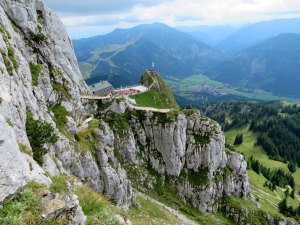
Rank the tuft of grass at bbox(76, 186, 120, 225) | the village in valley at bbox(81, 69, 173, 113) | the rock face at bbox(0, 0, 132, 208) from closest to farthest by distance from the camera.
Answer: the tuft of grass at bbox(76, 186, 120, 225) < the rock face at bbox(0, 0, 132, 208) < the village in valley at bbox(81, 69, 173, 113)

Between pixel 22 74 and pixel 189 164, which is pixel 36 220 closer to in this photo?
pixel 22 74

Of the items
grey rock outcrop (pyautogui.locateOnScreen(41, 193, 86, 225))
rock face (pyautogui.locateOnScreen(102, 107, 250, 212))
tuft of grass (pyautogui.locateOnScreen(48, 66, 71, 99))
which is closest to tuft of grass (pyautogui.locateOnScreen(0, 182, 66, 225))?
grey rock outcrop (pyautogui.locateOnScreen(41, 193, 86, 225))

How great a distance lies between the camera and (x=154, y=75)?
151 meters

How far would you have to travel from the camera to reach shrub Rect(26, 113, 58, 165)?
46.0 metres

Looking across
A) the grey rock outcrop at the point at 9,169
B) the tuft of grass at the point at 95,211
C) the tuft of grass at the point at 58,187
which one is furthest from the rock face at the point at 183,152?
the grey rock outcrop at the point at 9,169

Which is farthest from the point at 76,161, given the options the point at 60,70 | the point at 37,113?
the point at 60,70

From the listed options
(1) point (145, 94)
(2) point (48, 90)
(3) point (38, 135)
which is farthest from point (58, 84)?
(1) point (145, 94)

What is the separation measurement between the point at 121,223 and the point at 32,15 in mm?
79763

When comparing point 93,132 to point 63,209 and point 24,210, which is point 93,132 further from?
point 24,210

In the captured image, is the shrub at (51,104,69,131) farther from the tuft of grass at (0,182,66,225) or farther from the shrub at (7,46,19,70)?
the tuft of grass at (0,182,66,225)

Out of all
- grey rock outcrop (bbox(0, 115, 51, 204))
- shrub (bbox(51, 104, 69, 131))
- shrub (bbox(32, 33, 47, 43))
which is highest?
shrub (bbox(32, 33, 47, 43))

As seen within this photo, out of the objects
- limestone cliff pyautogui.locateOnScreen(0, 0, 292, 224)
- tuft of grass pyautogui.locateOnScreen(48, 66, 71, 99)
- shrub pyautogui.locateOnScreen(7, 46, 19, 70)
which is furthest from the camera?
tuft of grass pyautogui.locateOnScreen(48, 66, 71, 99)

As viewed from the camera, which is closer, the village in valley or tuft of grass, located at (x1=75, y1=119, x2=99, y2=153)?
tuft of grass, located at (x1=75, y1=119, x2=99, y2=153)

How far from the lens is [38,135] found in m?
50.4
